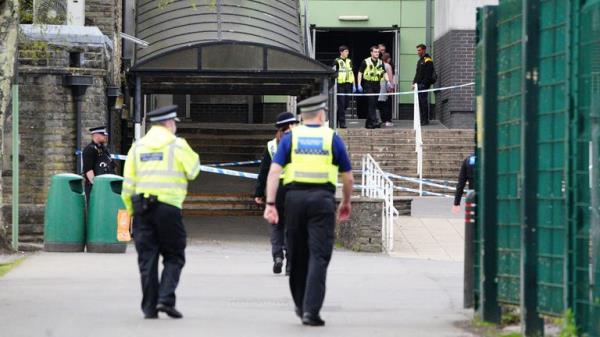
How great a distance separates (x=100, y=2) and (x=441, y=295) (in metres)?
13.7

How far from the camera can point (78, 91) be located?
66.4 ft

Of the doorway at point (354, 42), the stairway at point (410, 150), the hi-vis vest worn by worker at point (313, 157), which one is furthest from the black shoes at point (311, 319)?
the doorway at point (354, 42)

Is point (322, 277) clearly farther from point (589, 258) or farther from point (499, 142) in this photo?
point (589, 258)

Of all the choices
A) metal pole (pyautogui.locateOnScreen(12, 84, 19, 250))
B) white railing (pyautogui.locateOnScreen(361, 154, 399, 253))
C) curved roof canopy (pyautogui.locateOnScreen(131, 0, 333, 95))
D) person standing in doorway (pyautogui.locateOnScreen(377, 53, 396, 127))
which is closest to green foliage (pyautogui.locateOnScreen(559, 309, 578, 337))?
metal pole (pyautogui.locateOnScreen(12, 84, 19, 250))

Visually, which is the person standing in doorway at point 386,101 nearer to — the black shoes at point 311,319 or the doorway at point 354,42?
the doorway at point 354,42

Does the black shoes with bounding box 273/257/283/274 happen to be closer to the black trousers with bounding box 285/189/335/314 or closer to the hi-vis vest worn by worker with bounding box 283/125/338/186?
the black trousers with bounding box 285/189/335/314

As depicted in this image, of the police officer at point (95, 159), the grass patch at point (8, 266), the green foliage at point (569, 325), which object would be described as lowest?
the grass patch at point (8, 266)

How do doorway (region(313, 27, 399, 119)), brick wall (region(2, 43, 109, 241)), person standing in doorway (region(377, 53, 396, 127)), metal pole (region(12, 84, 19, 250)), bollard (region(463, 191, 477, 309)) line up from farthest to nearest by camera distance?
doorway (region(313, 27, 399, 119)) < person standing in doorway (region(377, 53, 396, 127)) < brick wall (region(2, 43, 109, 241)) < metal pole (region(12, 84, 19, 250)) < bollard (region(463, 191, 477, 309))

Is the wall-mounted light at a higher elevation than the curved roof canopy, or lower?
higher

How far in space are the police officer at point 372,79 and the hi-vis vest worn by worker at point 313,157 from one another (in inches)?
781

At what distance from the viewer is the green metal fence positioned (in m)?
8.23

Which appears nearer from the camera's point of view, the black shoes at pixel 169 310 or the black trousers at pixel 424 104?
the black shoes at pixel 169 310

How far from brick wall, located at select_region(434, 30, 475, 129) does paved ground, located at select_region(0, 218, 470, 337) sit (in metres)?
14.7

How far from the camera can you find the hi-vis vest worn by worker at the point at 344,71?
3020cm
